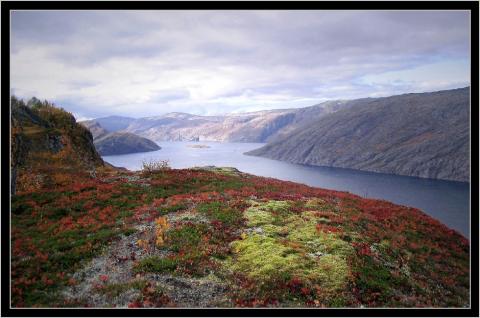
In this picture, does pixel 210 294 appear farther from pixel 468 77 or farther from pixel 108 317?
pixel 468 77

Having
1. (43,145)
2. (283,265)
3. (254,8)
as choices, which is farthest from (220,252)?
(43,145)

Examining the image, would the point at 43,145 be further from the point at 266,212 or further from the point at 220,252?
the point at 220,252

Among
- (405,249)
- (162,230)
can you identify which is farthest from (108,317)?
(405,249)

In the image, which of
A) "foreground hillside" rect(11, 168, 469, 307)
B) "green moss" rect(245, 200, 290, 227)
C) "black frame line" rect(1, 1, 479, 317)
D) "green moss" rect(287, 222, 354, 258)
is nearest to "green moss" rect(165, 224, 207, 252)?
"foreground hillside" rect(11, 168, 469, 307)

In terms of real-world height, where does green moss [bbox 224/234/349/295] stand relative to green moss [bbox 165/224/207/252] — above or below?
below

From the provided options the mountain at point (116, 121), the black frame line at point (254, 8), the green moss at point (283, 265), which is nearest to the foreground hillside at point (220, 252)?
the green moss at point (283, 265)

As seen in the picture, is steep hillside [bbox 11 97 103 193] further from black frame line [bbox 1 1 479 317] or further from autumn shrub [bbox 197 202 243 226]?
autumn shrub [bbox 197 202 243 226]
